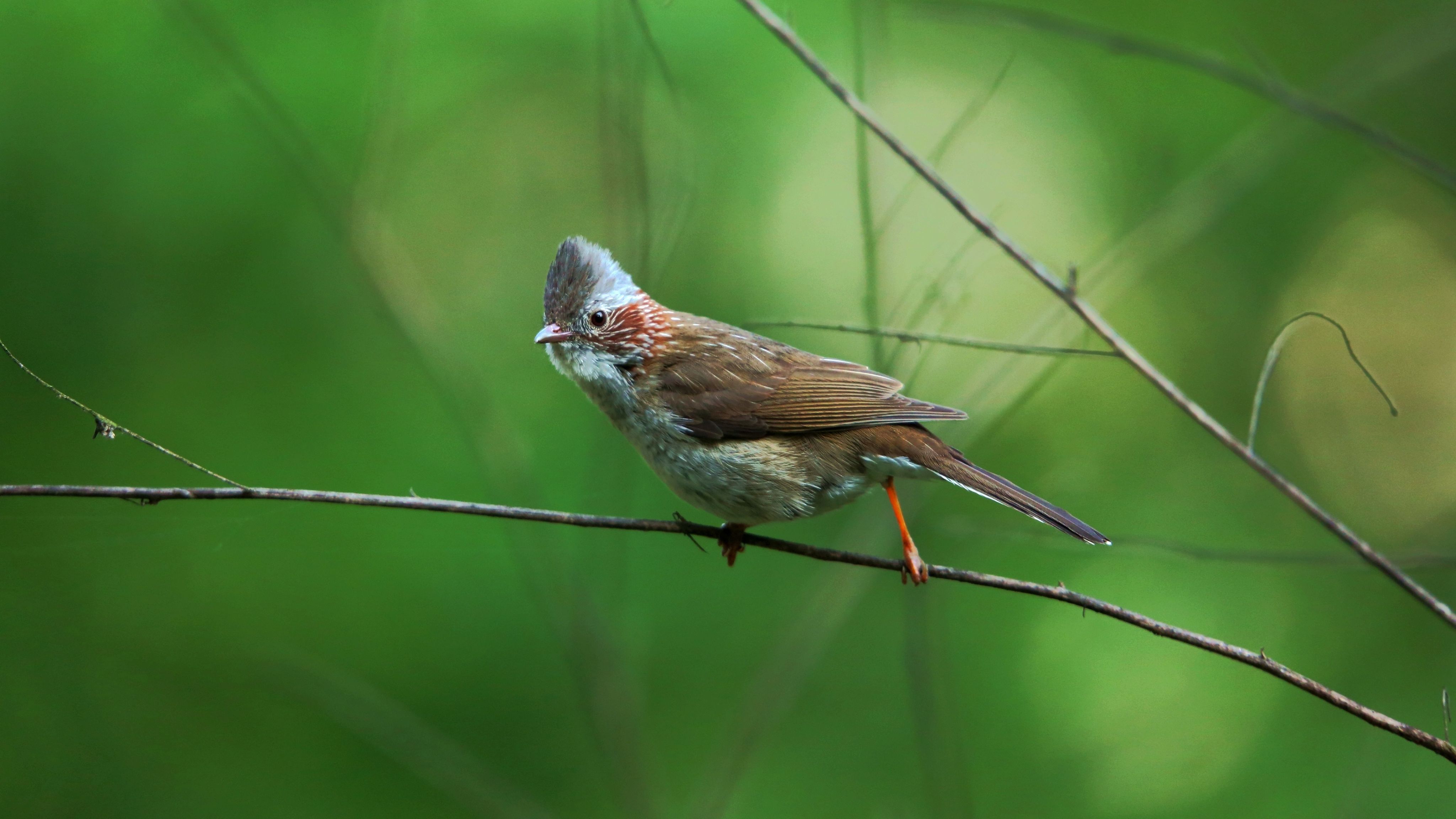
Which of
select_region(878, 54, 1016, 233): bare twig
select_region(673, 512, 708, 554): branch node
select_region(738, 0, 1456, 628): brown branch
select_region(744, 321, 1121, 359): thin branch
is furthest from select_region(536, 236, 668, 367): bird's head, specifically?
select_region(738, 0, 1456, 628): brown branch

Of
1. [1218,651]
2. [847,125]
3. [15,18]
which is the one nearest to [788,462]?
[1218,651]

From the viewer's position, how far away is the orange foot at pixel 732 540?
294 cm

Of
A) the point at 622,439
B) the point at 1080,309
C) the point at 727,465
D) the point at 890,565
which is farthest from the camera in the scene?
the point at 622,439

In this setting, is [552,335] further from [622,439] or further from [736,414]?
[622,439]

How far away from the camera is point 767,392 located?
122 inches

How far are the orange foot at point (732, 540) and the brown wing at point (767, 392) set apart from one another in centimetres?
28

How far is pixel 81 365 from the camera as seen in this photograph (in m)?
3.71

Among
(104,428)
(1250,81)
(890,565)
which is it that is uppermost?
(1250,81)

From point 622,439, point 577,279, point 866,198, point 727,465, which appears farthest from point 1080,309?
point 622,439

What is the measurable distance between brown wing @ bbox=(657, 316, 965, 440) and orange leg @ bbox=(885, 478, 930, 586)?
21cm

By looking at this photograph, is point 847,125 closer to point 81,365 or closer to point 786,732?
point 786,732

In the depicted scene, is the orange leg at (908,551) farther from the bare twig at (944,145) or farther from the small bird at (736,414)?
the bare twig at (944,145)

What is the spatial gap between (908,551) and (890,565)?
51 cm

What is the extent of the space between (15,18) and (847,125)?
11.3 feet
